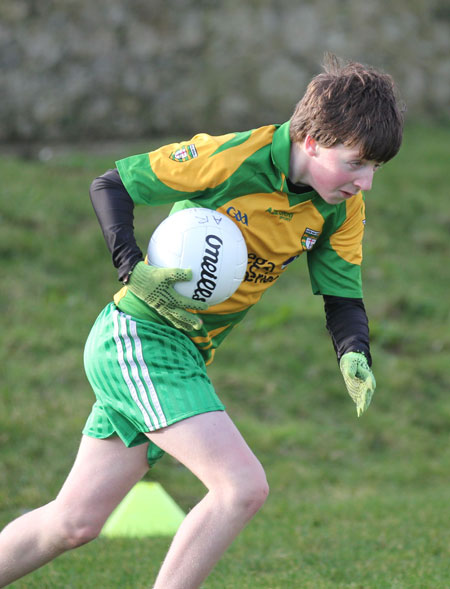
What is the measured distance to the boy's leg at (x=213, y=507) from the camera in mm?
2877

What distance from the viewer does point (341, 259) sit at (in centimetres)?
362

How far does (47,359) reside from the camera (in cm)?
752

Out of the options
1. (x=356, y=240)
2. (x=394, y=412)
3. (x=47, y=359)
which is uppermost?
(x=356, y=240)

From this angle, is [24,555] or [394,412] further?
[394,412]

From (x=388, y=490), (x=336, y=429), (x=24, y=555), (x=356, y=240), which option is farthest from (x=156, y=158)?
(x=336, y=429)

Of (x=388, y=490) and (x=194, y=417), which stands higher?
(x=194, y=417)

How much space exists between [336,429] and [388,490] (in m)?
0.95

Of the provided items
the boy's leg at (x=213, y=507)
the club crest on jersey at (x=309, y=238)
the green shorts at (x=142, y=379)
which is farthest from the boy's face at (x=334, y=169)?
the boy's leg at (x=213, y=507)

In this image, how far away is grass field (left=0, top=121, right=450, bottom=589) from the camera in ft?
15.2

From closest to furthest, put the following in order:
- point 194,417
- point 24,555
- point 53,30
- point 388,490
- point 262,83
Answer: point 194,417
point 24,555
point 388,490
point 53,30
point 262,83

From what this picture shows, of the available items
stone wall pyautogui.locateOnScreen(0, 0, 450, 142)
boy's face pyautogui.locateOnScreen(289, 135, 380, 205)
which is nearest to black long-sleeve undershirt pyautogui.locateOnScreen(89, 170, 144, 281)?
boy's face pyautogui.locateOnScreen(289, 135, 380, 205)

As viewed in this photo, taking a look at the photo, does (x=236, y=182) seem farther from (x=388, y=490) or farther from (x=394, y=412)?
(x=394, y=412)

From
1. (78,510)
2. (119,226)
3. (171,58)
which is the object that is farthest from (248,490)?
(171,58)

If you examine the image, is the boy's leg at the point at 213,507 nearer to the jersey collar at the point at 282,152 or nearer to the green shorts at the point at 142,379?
the green shorts at the point at 142,379
